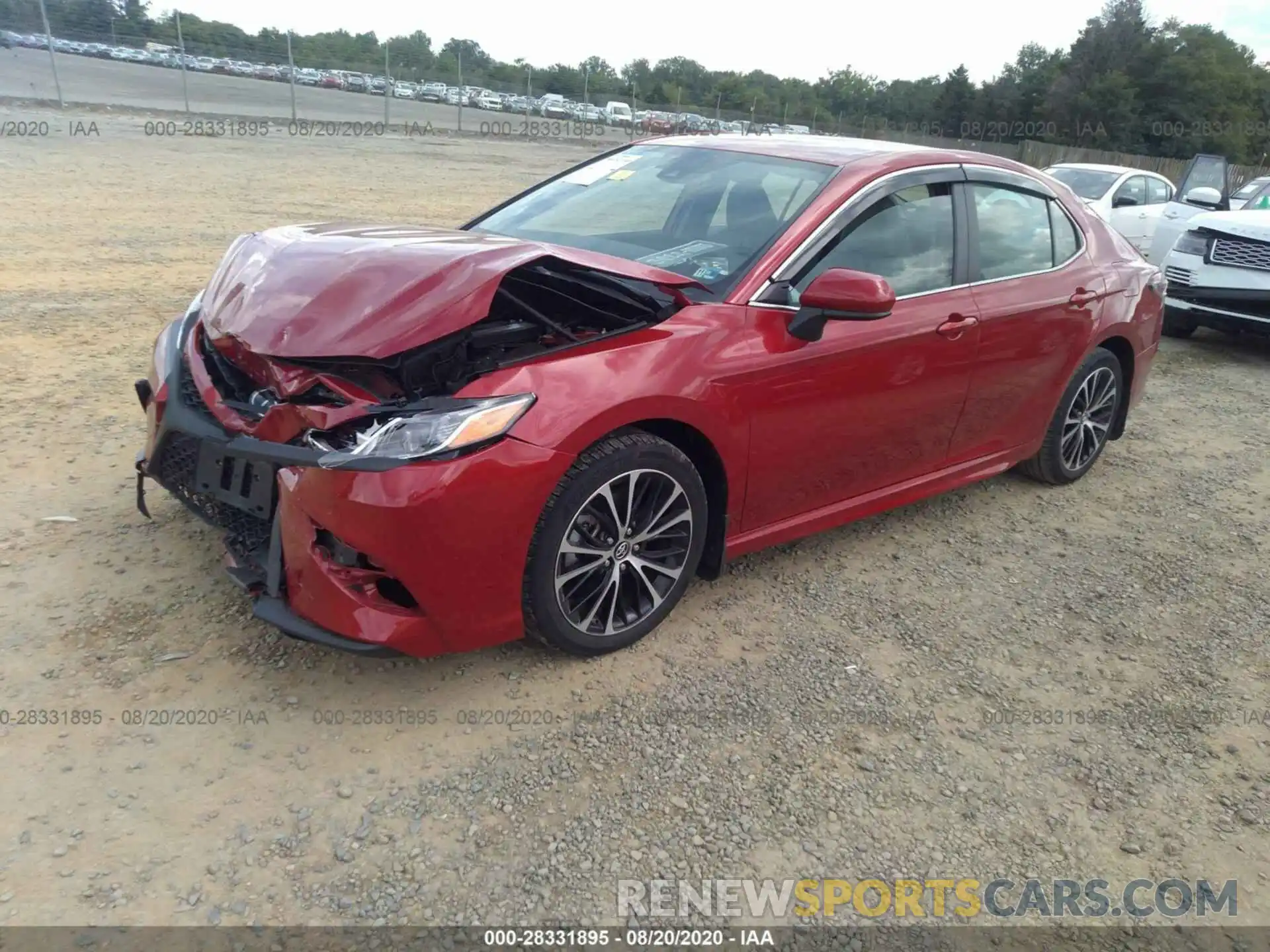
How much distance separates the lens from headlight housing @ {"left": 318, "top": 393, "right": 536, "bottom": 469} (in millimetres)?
2605

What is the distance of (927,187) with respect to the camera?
392 centimetres

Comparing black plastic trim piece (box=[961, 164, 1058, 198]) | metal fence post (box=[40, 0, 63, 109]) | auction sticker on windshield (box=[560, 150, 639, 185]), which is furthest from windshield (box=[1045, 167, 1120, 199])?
metal fence post (box=[40, 0, 63, 109])

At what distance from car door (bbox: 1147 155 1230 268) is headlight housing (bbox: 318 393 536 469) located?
7142 mm

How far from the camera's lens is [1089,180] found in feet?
41.2

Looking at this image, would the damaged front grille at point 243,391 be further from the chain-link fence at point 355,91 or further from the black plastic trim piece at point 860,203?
the chain-link fence at point 355,91

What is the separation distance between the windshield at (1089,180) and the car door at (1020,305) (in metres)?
8.81

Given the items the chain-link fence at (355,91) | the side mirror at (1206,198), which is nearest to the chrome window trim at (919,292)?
the side mirror at (1206,198)

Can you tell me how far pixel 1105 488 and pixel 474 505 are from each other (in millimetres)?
3913

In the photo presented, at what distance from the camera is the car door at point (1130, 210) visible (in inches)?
487

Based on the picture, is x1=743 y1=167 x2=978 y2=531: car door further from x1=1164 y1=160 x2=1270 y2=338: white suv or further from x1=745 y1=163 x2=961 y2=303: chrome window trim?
x1=1164 y1=160 x2=1270 y2=338: white suv

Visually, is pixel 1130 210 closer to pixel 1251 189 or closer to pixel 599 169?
pixel 1251 189

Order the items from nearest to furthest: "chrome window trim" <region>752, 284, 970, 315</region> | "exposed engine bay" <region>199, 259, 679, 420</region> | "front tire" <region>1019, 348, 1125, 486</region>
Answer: "exposed engine bay" <region>199, 259, 679, 420</region> < "chrome window trim" <region>752, 284, 970, 315</region> < "front tire" <region>1019, 348, 1125, 486</region>

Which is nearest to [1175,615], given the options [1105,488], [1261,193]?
[1105,488]

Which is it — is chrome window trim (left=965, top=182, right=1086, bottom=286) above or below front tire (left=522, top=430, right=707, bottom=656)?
above
